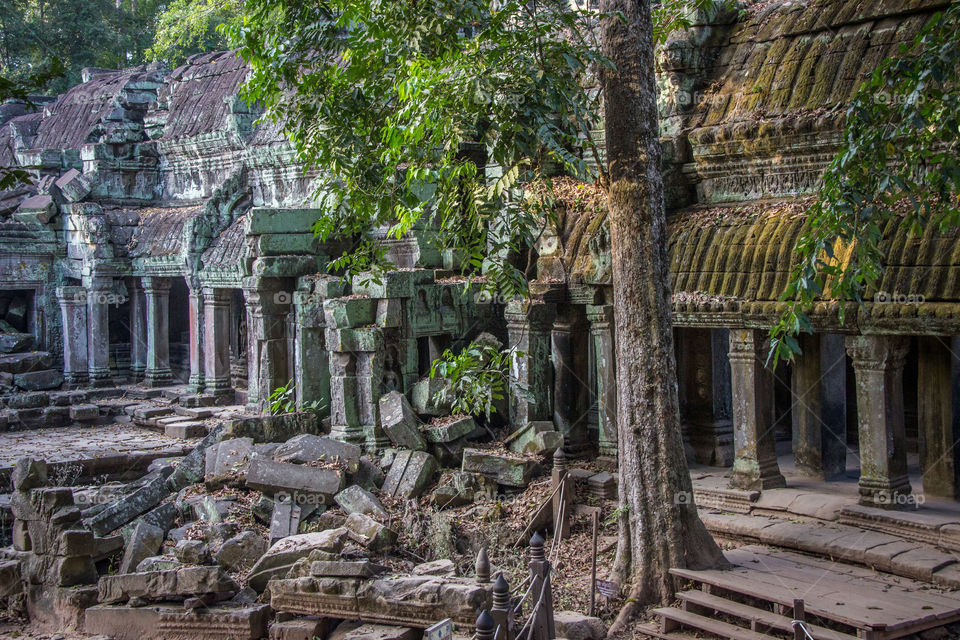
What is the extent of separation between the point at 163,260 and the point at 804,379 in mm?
12621

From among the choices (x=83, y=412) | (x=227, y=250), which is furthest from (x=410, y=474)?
(x=83, y=412)

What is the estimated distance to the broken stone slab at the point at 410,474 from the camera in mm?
10797

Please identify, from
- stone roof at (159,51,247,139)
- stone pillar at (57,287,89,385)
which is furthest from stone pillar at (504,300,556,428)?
stone pillar at (57,287,89,385)

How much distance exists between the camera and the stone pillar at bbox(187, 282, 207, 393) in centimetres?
1819

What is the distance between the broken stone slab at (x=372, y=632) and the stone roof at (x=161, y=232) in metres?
12.0

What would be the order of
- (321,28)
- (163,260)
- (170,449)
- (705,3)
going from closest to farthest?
(321,28) < (705,3) < (170,449) < (163,260)

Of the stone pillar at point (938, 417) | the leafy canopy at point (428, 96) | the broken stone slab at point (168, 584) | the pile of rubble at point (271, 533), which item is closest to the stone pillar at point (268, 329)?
the pile of rubble at point (271, 533)

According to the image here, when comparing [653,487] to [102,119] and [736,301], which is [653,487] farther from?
[102,119]

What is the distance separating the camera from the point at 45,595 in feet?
31.2

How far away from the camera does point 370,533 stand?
934 cm

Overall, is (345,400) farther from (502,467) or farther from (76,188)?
(76,188)

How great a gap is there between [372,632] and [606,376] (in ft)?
15.1

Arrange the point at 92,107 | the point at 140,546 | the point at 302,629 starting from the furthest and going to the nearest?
1. the point at 92,107
2. the point at 140,546
3. the point at 302,629

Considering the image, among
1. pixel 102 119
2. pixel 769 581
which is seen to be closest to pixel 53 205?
pixel 102 119
